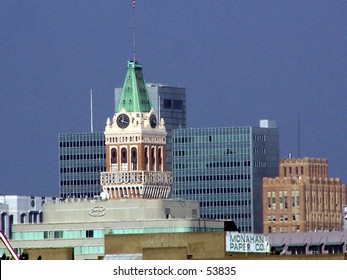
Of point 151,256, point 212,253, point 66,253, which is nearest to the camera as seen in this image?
point 151,256

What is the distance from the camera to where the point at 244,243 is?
477 ft

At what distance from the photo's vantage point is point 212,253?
136 m

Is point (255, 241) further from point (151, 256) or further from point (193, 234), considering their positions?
point (151, 256)

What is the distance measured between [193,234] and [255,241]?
34.6 ft

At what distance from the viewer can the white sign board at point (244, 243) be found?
14238 cm

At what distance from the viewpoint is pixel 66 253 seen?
145 metres

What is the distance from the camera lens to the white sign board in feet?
467
